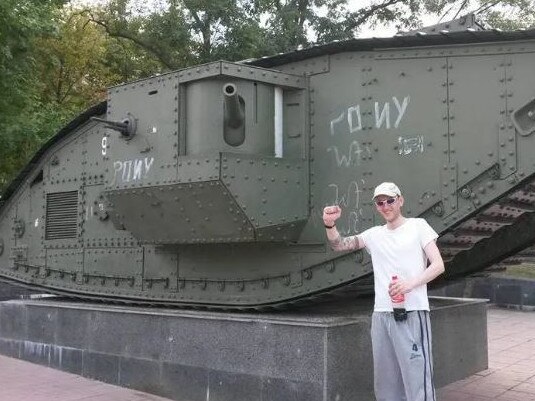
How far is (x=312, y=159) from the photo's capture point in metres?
6.43

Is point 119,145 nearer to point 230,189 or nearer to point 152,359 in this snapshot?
point 230,189

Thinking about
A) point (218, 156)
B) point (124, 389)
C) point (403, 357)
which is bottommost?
point (124, 389)

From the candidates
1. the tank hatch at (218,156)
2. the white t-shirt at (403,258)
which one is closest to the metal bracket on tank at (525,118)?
the white t-shirt at (403,258)

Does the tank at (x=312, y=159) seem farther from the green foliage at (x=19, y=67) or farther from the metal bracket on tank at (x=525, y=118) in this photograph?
the green foliage at (x=19, y=67)

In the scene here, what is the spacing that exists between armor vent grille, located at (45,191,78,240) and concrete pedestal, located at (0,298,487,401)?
0.91m

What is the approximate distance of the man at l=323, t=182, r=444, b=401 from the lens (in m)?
4.14

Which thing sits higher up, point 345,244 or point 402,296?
point 345,244

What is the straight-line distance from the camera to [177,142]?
6.28 m

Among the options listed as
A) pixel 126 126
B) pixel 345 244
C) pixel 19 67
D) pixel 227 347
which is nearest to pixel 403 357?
pixel 345 244

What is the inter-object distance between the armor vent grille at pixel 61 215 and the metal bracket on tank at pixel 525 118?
5.61 meters

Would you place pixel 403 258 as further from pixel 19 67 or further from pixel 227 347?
pixel 19 67

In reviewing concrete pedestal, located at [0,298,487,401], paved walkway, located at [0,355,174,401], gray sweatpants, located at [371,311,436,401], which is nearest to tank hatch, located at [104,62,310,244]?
concrete pedestal, located at [0,298,487,401]

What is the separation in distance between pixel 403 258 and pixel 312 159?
240cm

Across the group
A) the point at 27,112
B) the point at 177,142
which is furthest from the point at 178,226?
the point at 27,112
